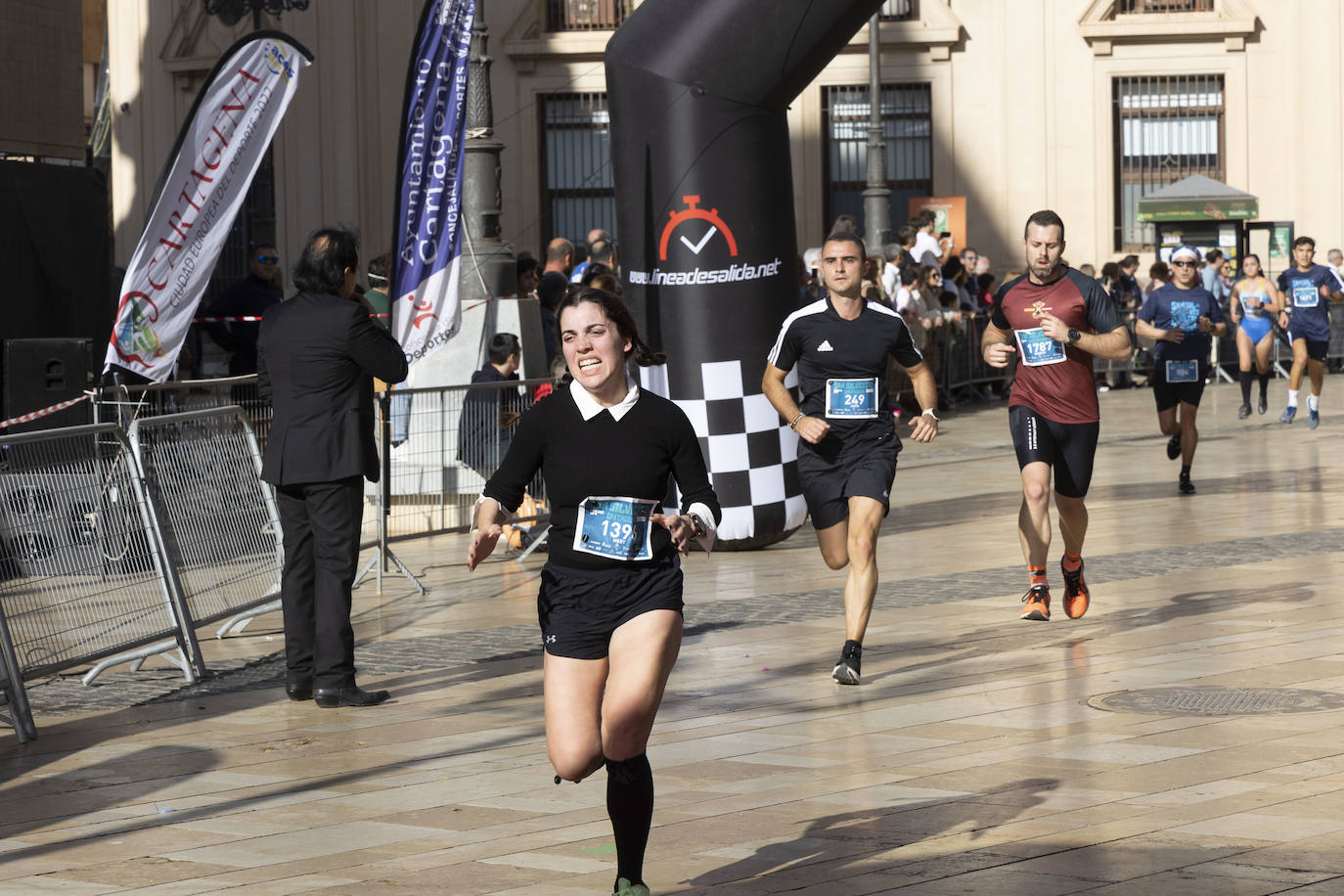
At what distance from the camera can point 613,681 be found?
203 inches

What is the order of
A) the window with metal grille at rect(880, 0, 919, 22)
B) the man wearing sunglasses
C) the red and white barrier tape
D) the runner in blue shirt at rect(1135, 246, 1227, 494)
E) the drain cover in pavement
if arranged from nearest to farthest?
the drain cover in pavement → the red and white barrier tape → the runner in blue shirt at rect(1135, 246, 1227, 494) → the man wearing sunglasses → the window with metal grille at rect(880, 0, 919, 22)

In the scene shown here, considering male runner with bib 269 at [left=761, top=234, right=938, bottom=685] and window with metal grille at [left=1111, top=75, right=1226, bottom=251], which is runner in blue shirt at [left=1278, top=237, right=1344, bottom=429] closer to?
window with metal grille at [left=1111, top=75, right=1226, bottom=251]

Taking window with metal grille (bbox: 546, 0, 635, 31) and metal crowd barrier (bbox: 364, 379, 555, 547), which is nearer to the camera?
metal crowd barrier (bbox: 364, 379, 555, 547)

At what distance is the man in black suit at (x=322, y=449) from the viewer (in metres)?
8.21

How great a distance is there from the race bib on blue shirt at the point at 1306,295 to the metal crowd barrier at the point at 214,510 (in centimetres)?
1480

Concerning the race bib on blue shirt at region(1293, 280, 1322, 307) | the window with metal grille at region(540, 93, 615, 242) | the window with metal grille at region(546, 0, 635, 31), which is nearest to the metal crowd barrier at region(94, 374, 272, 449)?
the race bib on blue shirt at region(1293, 280, 1322, 307)

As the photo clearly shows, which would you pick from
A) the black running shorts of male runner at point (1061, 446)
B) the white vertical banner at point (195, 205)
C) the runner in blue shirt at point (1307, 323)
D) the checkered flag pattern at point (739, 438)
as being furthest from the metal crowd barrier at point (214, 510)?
the runner in blue shirt at point (1307, 323)

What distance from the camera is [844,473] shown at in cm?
870

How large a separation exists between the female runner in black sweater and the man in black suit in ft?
9.47

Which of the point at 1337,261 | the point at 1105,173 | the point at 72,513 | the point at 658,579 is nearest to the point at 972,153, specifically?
the point at 1105,173

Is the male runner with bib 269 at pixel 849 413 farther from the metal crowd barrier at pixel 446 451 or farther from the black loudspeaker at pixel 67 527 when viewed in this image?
the metal crowd barrier at pixel 446 451

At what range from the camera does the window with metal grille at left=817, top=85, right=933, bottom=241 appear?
32281mm

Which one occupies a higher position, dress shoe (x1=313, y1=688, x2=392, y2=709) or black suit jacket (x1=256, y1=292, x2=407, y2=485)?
black suit jacket (x1=256, y1=292, x2=407, y2=485)

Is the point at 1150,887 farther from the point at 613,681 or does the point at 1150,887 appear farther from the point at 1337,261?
the point at 1337,261
